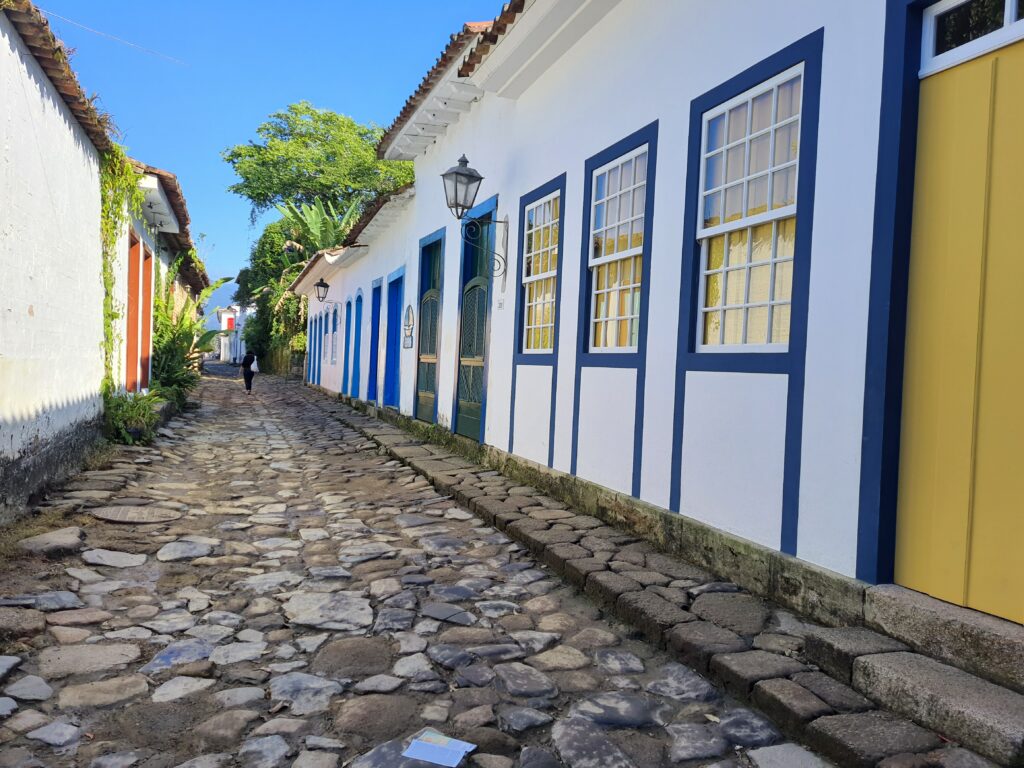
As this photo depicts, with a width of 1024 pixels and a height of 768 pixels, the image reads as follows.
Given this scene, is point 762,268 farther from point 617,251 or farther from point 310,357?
point 310,357

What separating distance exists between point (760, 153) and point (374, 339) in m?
11.5

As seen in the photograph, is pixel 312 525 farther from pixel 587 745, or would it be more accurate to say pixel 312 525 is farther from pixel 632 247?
pixel 587 745

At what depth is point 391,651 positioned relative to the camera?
3.20 metres

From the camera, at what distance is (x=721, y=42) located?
168 inches

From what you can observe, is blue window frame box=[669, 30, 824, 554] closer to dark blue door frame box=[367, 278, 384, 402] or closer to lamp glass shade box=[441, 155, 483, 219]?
lamp glass shade box=[441, 155, 483, 219]

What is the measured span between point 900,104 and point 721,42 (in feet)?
5.14

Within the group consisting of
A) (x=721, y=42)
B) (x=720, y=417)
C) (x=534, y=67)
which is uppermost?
(x=534, y=67)

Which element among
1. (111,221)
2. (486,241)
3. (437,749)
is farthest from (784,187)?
(111,221)

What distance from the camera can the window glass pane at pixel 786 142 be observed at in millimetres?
3738

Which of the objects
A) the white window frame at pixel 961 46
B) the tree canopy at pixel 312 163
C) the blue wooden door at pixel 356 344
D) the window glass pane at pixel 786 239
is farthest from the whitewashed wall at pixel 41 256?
the tree canopy at pixel 312 163

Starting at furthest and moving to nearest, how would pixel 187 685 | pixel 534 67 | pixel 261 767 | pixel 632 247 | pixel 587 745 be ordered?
pixel 534 67 < pixel 632 247 < pixel 187 685 < pixel 587 745 < pixel 261 767

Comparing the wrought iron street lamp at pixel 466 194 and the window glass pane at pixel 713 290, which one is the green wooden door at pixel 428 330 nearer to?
the wrought iron street lamp at pixel 466 194

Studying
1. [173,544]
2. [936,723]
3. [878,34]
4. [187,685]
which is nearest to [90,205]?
[173,544]

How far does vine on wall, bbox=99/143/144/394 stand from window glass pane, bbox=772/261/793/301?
661cm
